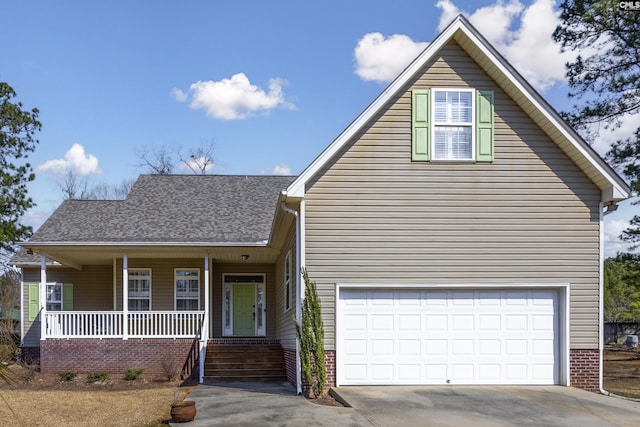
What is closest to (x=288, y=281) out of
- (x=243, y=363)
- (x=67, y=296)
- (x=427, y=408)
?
(x=243, y=363)

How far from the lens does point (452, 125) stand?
13.1 metres

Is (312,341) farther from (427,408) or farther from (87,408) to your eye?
(87,408)

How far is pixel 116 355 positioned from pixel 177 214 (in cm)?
499

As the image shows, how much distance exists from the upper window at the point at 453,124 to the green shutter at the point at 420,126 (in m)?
0.17

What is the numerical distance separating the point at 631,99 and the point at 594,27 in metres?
2.27

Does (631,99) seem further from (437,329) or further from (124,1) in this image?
(124,1)

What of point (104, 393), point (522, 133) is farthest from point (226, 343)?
point (522, 133)

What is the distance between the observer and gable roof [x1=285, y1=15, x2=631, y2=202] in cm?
1241

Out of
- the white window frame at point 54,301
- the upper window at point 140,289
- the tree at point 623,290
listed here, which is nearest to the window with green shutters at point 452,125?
the tree at point 623,290

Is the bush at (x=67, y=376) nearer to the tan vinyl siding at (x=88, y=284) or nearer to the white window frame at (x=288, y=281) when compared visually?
the white window frame at (x=288, y=281)

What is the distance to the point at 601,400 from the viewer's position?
11.4 m

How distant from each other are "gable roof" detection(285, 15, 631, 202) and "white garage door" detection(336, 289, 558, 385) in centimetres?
241

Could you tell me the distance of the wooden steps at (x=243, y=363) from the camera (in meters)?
16.3

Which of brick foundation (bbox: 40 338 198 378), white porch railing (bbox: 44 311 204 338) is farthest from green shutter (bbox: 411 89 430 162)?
brick foundation (bbox: 40 338 198 378)
